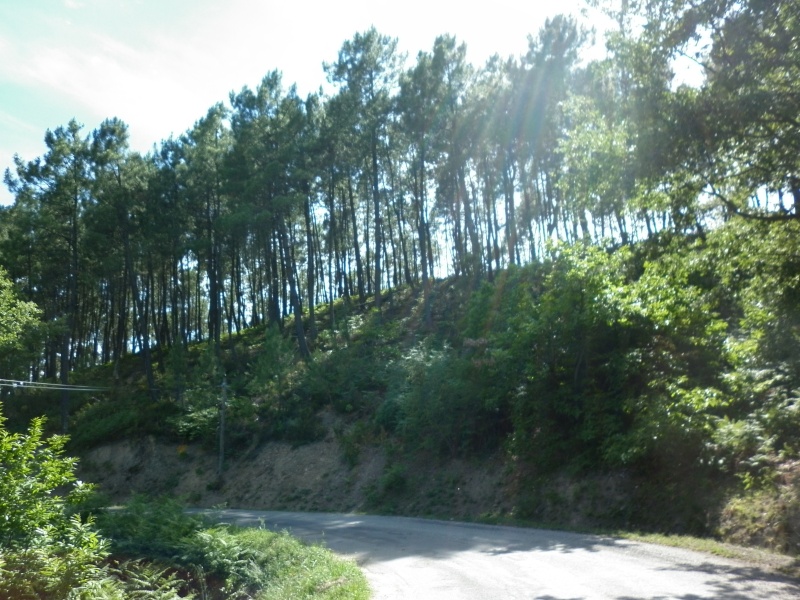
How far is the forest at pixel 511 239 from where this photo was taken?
14.9 meters

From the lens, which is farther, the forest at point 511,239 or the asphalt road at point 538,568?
the forest at point 511,239

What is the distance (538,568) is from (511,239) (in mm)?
34426

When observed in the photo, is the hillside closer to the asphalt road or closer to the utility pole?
the utility pole

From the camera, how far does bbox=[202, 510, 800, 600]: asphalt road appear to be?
10312 mm

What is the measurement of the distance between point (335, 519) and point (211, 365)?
20209 millimetres

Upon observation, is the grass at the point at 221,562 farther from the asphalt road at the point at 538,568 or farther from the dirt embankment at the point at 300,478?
the dirt embankment at the point at 300,478

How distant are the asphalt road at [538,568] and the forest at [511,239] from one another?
288cm

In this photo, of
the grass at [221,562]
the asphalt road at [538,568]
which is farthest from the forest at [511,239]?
the grass at [221,562]

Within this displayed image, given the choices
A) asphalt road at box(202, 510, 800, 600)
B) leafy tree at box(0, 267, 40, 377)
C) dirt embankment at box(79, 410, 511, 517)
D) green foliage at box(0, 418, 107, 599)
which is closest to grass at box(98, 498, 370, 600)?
asphalt road at box(202, 510, 800, 600)

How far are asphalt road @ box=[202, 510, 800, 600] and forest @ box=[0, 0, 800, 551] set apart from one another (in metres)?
2.88

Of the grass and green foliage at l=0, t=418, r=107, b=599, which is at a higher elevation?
green foliage at l=0, t=418, r=107, b=599

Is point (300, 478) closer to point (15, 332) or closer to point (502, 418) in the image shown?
point (502, 418)

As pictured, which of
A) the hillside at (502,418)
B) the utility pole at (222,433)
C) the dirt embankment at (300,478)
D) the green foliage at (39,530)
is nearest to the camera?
the green foliage at (39,530)

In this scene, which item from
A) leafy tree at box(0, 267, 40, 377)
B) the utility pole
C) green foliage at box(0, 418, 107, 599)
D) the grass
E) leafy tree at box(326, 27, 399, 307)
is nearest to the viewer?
green foliage at box(0, 418, 107, 599)
